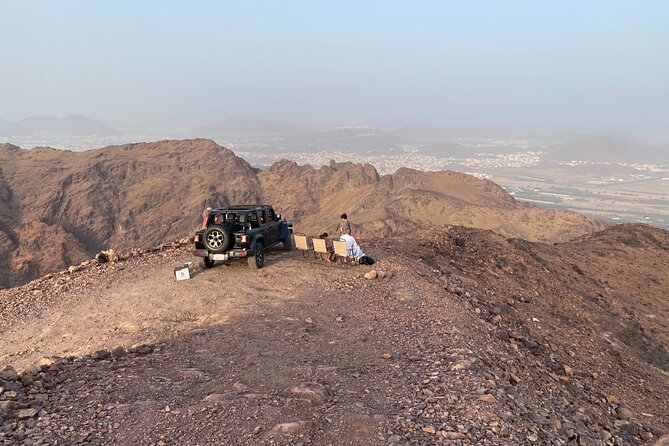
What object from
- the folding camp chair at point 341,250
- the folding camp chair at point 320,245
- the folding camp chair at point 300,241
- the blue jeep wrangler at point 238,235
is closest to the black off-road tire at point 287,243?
the blue jeep wrangler at point 238,235

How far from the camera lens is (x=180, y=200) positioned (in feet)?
242

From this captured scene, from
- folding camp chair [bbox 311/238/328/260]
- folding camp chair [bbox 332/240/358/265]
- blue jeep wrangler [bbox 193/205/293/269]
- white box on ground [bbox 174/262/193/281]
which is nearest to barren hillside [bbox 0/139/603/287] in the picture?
blue jeep wrangler [bbox 193/205/293/269]

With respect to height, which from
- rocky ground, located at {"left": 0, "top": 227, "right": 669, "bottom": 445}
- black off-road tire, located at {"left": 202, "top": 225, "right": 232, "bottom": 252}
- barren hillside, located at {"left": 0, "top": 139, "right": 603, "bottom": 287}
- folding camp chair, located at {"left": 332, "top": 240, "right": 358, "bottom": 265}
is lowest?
barren hillside, located at {"left": 0, "top": 139, "right": 603, "bottom": 287}

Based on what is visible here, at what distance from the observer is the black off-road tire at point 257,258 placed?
49.6 ft

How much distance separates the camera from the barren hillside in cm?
→ 5259

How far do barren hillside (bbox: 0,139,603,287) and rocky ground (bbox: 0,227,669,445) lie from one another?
35305mm

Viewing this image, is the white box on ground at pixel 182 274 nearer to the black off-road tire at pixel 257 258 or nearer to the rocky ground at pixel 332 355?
the rocky ground at pixel 332 355

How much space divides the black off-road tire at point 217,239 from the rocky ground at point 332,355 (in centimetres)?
92

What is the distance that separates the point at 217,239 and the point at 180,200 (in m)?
62.8

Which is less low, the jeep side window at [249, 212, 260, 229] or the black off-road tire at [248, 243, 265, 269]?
the jeep side window at [249, 212, 260, 229]

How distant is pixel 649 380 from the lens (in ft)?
44.8

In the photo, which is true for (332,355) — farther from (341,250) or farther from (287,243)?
(287,243)

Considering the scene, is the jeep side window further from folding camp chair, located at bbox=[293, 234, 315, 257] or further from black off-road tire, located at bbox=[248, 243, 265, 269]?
folding camp chair, located at bbox=[293, 234, 315, 257]

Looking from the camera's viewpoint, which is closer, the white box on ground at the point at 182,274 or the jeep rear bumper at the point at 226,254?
the white box on ground at the point at 182,274
